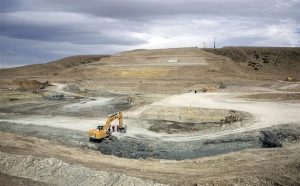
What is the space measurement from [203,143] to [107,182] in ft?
37.6

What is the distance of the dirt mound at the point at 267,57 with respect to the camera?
289 ft

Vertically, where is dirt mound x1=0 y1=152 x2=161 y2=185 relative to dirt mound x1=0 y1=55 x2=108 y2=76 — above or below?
below

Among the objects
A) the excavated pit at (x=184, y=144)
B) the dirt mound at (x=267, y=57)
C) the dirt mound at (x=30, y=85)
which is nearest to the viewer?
the excavated pit at (x=184, y=144)

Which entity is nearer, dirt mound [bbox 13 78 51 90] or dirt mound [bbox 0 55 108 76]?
dirt mound [bbox 13 78 51 90]

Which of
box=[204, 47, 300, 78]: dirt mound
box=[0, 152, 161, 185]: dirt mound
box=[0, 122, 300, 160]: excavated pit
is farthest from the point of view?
box=[204, 47, 300, 78]: dirt mound

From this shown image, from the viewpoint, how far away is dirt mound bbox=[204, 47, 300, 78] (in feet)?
289

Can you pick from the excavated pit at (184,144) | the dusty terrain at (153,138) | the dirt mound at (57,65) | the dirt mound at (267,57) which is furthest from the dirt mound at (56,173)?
the dirt mound at (57,65)

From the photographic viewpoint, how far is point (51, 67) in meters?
120

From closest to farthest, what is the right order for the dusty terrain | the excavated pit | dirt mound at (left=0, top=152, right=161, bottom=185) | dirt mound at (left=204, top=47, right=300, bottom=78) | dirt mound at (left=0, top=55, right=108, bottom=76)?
dirt mound at (left=0, top=152, right=161, bottom=185) → the dusty terrain → the excavated pit → dirt mound at (left=204, top=47, right=300, bottom=78) → dirt mound at (left=0, top=55, right=108, bottom=76)

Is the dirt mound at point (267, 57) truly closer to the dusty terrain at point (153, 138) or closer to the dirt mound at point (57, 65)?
the dusty terrain at point (153, 138)

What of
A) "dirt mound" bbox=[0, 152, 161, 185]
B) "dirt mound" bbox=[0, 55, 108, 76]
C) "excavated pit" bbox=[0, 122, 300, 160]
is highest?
"dirt mound" bbox=[0, 55, 108, 76]

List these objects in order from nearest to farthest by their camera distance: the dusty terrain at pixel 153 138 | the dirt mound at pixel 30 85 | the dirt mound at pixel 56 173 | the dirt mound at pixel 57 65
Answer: the dirt mound at pixel 56 173
the dusty terrain at pixel 153 138
the dirt mound at pixel 30 85
the dirt mound at pixel 57 65

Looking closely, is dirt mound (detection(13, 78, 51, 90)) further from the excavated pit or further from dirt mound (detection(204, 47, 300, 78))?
dirt mound (detection(204, 47, 300, 78))

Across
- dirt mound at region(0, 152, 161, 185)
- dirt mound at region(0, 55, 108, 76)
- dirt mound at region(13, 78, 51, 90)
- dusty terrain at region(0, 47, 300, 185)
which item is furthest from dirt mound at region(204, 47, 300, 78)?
dirt mound at region(0, 152, 161, 185)
